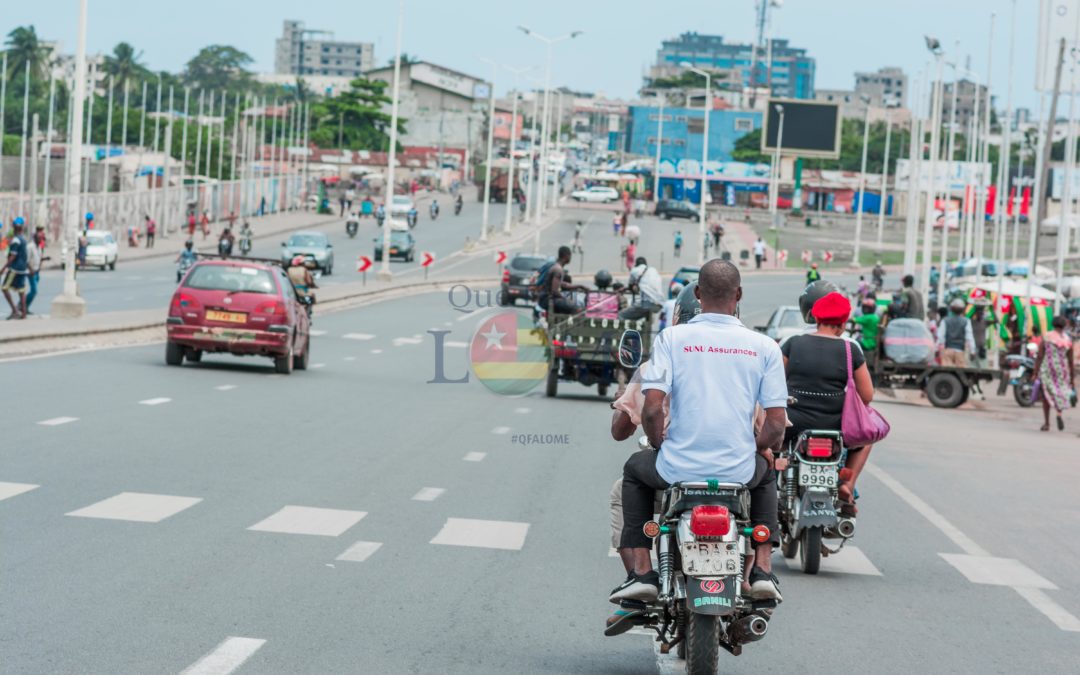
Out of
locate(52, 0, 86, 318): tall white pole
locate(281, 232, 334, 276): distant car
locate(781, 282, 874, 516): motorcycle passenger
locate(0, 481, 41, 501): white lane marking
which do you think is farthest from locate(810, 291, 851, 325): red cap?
locate(281, 232, 334, 276): distant car

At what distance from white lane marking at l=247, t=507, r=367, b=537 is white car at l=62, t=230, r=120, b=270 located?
5399cm

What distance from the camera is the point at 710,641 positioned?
6.45 m

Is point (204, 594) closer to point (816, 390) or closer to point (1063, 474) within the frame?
point (816, 390)

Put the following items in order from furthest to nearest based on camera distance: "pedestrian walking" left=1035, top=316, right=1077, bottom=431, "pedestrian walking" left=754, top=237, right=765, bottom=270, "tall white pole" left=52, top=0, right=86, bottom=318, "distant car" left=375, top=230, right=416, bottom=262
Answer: "pedestrian walking" left=754, top=237, right=765, bottom=270
"distant car" left=375, top=230, right=416, bottom=262
"tall white pole" left=52, top=0, right=86, bottom=318
"pedestrian walking" left=1035, top=316, right=1077, bottom=431

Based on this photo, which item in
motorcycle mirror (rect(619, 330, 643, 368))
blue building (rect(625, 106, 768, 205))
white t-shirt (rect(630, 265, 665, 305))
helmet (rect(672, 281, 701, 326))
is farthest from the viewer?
blue building (rect(625, 106, 768, 205))

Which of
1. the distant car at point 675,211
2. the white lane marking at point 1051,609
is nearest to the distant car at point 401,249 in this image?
the distant car at point 675,211

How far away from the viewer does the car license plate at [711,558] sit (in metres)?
6.44

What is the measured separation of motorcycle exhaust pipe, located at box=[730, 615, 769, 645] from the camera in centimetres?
661

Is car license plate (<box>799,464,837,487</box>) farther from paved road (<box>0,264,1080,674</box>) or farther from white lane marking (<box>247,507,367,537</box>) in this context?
white lane marking (<box>247,507,367,537</box>)

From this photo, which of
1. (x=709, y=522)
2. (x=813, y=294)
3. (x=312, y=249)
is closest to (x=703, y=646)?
(x=709, y=522)

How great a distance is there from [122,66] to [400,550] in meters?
177

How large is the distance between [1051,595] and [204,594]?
4890mm

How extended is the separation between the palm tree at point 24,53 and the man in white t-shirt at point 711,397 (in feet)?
499

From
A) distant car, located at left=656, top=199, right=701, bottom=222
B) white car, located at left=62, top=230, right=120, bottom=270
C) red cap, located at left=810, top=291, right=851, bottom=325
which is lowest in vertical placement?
white car, located at left=62, top=230, right=120, bottom=270
